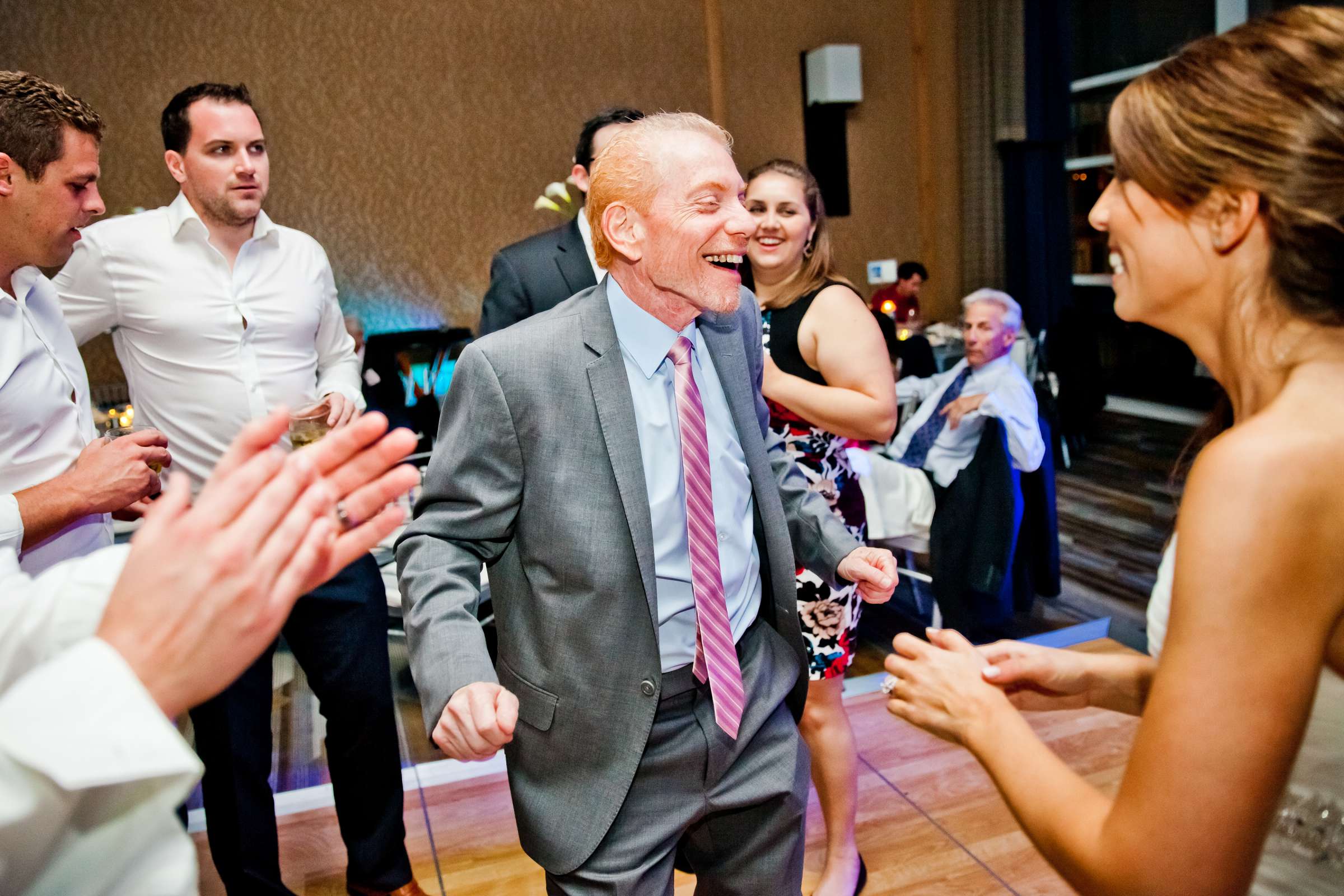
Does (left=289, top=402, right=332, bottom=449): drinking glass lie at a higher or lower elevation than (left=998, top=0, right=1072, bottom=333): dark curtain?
lower

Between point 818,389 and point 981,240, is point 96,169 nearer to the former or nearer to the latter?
point 818,389

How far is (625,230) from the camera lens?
160 cm

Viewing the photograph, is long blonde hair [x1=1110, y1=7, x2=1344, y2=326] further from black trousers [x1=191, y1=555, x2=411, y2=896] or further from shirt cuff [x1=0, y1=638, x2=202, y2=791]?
black trousers [x1=191, y1=555, x2=411, y2=896]

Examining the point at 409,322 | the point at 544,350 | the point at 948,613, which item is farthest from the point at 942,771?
the point at 409,322

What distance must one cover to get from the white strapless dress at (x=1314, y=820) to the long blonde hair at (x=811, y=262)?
150 cm

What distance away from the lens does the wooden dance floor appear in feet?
8.02

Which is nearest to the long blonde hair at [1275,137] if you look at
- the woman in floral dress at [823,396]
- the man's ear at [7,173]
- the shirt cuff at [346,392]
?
the woman in floral dress at [823,396]

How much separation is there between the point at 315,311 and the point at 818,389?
1365 mm

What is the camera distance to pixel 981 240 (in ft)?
23.5

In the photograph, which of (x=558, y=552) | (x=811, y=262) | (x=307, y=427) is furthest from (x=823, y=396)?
(x=307, y=427)

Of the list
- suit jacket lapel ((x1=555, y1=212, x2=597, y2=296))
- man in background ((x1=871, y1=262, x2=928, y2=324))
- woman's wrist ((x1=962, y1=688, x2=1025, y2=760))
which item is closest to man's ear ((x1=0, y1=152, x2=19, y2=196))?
suit jacket lapel ((x1=555, y1=212, x2=597, y2=296))

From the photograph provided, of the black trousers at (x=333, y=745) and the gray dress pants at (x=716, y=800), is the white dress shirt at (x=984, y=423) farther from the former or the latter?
the black trousers at (x=333, y=745)

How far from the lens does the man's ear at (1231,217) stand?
0.91 m

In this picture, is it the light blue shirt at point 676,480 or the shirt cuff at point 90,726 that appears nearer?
the shirt cuff at point 90,726
